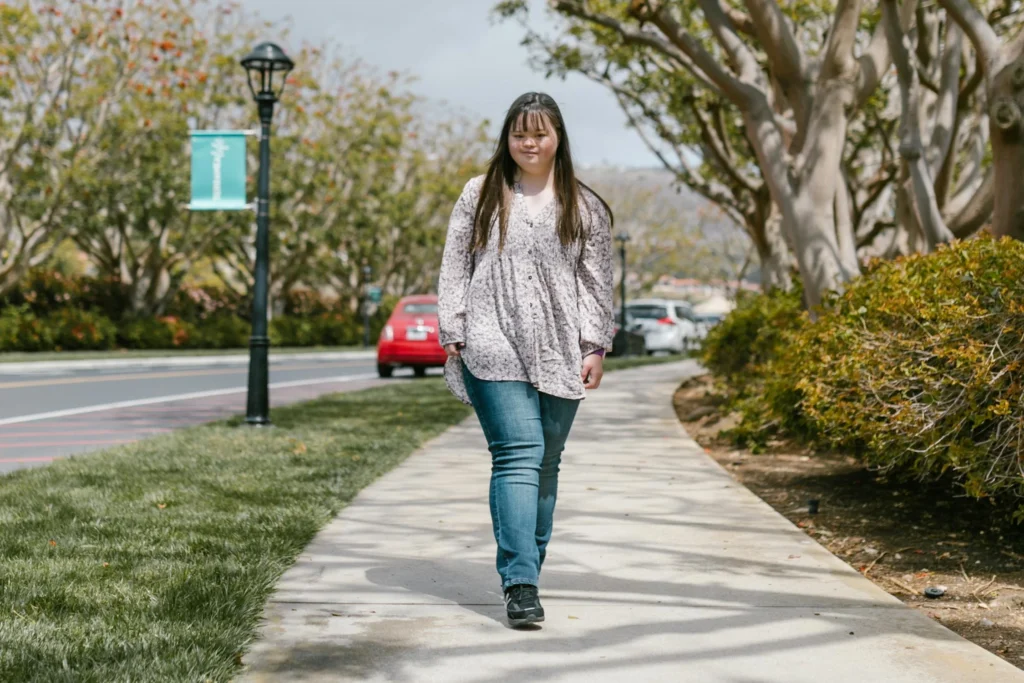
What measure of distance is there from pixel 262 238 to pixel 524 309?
298 inches

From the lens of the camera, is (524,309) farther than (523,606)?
Yes

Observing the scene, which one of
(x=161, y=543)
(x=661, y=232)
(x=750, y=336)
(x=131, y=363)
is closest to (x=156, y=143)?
(x=131, y=363)

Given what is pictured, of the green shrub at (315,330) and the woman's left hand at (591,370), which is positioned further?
the green shrub at (315,330)

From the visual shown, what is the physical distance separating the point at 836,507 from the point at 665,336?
102 feet

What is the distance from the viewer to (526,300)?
4.53m

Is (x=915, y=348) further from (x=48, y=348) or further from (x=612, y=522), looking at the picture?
(x=48, y=348)

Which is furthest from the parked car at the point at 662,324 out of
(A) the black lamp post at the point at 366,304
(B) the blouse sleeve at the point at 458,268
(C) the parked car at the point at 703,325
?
(B) the blouse sleeve at the point at 458,268

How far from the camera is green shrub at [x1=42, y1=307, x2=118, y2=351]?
31.9m

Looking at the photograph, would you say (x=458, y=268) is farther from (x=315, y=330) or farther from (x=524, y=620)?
(x=315, y=330)

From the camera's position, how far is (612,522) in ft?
21.7

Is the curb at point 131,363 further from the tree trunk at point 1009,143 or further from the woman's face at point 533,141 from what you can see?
the woman's face at point 533,141

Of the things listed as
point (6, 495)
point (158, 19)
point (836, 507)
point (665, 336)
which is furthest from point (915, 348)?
point (665, 336)

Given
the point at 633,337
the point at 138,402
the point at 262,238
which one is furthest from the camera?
the point at 633,337

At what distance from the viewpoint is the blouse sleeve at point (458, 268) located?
4582mm
